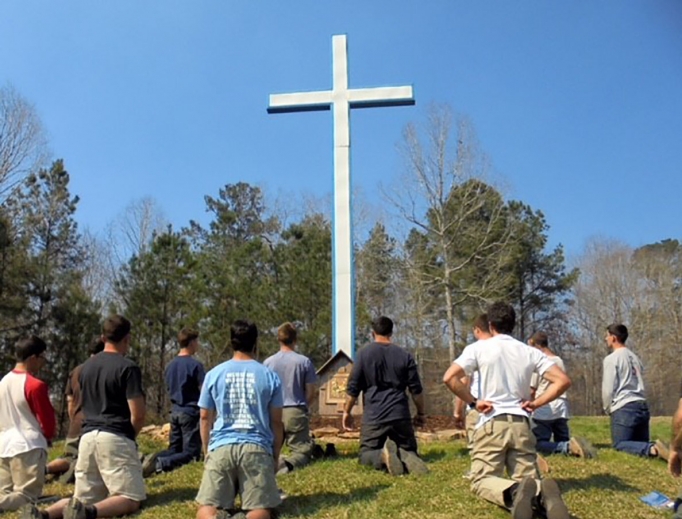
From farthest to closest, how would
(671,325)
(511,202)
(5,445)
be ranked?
(671,325) < (511,202) < (5,445)

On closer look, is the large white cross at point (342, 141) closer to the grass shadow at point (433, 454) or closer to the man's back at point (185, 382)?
the grass shadow at point (433, 454)

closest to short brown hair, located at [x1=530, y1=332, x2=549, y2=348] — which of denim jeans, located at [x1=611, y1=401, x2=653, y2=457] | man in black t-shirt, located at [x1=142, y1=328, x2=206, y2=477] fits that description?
denim jeans, located at [x1=611, y1=401, x2=653, y2=457]

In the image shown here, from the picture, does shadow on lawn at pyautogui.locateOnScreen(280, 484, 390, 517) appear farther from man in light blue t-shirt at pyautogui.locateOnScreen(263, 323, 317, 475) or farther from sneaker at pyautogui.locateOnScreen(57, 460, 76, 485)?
sneaker at pyautogui.locateOnScreen(57, 460, 76, 485)

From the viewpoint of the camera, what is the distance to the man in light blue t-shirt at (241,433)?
487 centimetres

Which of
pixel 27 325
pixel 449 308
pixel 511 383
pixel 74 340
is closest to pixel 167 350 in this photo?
pixel 74 340

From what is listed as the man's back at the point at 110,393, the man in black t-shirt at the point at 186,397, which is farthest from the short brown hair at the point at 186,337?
the man's back at the point at 110,393

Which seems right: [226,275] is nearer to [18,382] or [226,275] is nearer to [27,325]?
[27,325]

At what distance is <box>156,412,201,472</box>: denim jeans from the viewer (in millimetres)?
7688

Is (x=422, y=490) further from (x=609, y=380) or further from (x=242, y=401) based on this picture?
(x=609, y=380)

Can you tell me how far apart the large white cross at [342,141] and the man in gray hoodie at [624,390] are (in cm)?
414

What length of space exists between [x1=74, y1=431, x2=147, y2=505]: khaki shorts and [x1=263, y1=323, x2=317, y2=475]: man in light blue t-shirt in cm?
219

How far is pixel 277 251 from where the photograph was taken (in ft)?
66.1

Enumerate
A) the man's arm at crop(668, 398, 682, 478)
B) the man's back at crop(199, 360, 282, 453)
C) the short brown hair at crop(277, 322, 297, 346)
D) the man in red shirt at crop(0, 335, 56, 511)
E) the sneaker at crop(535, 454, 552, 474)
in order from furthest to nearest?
the short brown hair at crop(277, 322, 297, 346), the sneaker at crop(535, 454, 552, 474), the man in red shirt at crop(0, 335, 56, 511), the man's back at crop(199, 360, 282, 453), the man's arm at crop(668, 398, 682, 478)

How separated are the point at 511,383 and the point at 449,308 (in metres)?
16.1
